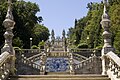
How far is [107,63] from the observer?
54.7 feet

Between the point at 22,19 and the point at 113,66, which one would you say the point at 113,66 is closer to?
the point at 113,66

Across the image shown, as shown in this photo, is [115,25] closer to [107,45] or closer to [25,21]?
[25,21]

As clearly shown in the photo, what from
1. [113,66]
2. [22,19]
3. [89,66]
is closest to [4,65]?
[113,66]

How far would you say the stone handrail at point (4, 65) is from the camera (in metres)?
14.0

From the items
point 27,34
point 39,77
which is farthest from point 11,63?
point 27,34

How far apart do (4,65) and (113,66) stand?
4.43 m

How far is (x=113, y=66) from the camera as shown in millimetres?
15188

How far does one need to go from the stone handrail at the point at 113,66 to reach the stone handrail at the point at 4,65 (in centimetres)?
415

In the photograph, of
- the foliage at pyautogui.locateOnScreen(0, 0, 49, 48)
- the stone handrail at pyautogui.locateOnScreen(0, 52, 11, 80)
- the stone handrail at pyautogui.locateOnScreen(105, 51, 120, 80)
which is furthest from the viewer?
the foliage at pyautogui.locateOnScreen(0, 0, 49, 48)

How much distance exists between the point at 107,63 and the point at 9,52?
14.5ft

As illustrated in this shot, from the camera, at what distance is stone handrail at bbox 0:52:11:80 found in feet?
45.8

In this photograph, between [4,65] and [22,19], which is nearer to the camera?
[4,65]

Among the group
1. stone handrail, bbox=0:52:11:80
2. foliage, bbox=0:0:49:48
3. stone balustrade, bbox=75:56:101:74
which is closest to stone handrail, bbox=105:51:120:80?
stone handrail, bbox=0:52:11:80

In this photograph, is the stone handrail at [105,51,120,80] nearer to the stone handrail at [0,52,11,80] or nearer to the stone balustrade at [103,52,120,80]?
the stone balustrade at [103,52,120,80]
